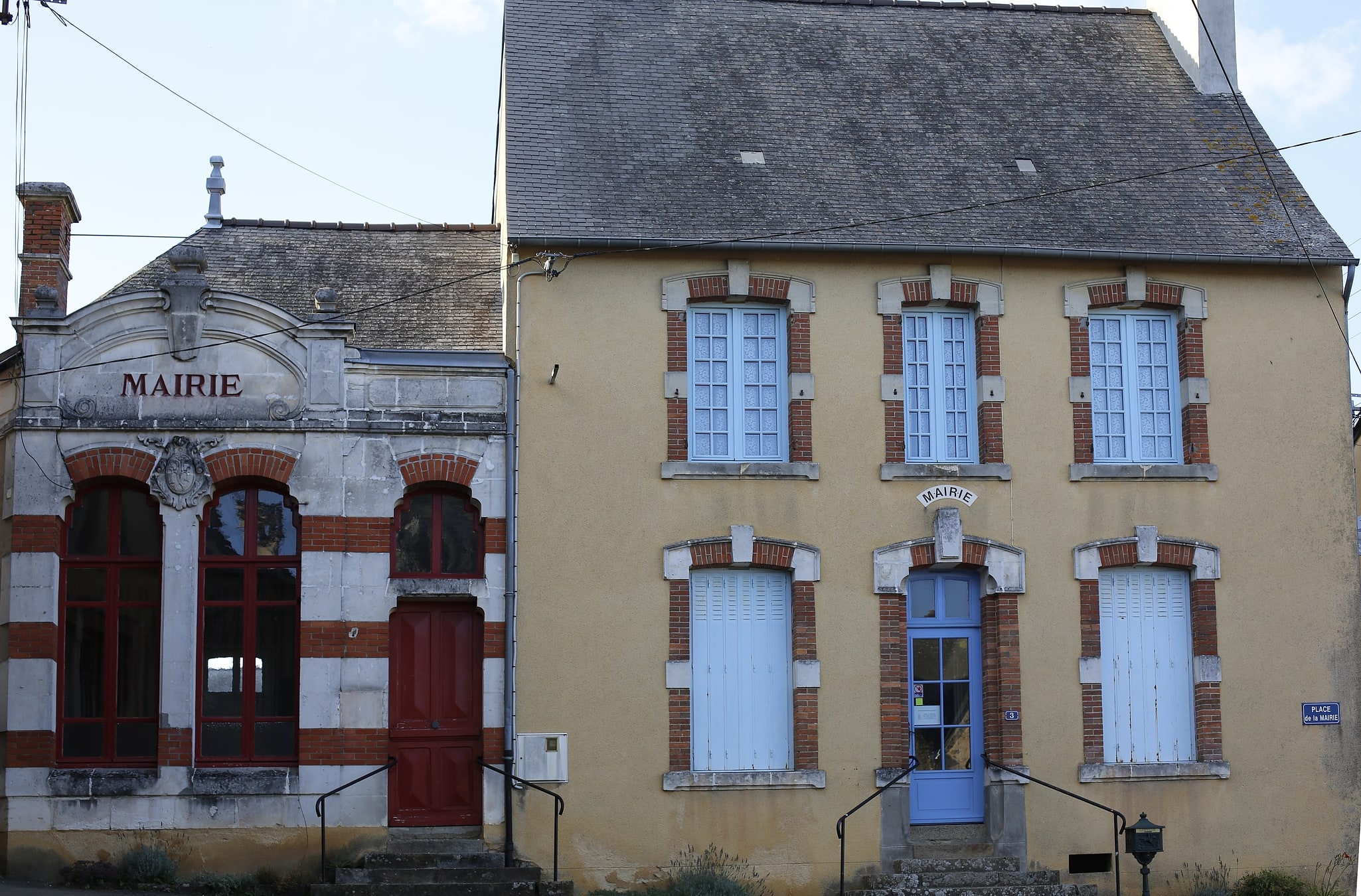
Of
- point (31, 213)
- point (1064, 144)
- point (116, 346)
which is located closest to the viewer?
point (116, 346)

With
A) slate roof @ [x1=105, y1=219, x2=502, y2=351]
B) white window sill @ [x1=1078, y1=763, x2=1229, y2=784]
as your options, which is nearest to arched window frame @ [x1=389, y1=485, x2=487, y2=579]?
slate roof @ [x1=105, y1=219, x2=502, y2=351]

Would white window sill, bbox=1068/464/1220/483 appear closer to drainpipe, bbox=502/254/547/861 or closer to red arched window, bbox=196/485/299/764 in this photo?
drainpipe, bbox=502/254/547/861

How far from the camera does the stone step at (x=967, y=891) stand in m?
13.2

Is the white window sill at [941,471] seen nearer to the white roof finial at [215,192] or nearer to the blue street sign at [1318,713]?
the blue street sign at [1318,713]

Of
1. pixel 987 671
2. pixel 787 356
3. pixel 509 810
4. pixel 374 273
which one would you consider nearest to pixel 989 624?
pixel 987 671

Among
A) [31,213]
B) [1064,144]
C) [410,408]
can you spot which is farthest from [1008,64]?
[31,213]

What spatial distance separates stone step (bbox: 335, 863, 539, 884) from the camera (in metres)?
12.6

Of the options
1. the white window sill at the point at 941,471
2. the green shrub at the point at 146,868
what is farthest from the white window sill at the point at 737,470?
the green shrub at the point at 146,868

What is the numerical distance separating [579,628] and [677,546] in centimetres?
117

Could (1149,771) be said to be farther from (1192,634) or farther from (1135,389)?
(1135,389)

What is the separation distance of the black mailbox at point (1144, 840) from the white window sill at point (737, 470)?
166 inches

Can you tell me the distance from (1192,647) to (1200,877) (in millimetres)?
2171

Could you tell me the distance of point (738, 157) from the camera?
15.3 meters

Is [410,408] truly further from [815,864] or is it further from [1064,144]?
[1064,144]
